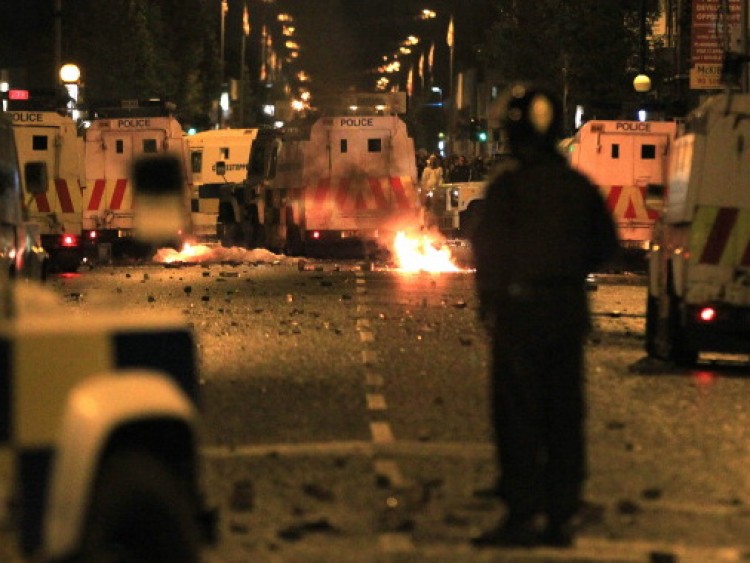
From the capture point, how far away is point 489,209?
8609mm

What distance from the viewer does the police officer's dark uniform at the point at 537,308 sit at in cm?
845

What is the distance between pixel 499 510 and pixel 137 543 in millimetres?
3810

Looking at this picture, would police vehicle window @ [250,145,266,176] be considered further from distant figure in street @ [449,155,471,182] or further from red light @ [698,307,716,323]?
red light @ [698,307,716,323]

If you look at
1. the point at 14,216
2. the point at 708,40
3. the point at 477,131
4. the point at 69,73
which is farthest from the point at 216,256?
the point at 477,131

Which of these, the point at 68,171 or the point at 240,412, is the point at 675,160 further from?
the point at 68,171

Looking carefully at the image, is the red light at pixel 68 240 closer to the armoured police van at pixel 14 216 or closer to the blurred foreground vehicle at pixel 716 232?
the armoured police van at pixel 14 216

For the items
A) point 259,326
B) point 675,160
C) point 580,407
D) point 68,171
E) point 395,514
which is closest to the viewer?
point 580,407

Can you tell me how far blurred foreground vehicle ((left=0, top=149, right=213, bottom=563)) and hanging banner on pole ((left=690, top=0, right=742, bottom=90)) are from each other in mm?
33330

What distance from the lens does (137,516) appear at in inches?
227

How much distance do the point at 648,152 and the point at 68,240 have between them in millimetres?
10259

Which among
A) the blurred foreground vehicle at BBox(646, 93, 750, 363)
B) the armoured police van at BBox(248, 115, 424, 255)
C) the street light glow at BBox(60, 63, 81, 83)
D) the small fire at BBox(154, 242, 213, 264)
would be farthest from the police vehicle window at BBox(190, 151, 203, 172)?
the blurred foreground vehicle at BBox(646, 93, 750, 363)

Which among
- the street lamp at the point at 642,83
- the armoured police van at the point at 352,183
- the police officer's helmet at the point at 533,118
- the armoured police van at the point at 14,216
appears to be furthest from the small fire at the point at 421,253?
the police officer's helmet at the point at 533,118

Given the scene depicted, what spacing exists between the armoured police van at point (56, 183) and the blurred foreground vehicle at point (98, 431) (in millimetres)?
26492

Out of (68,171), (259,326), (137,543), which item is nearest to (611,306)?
(259,326)
